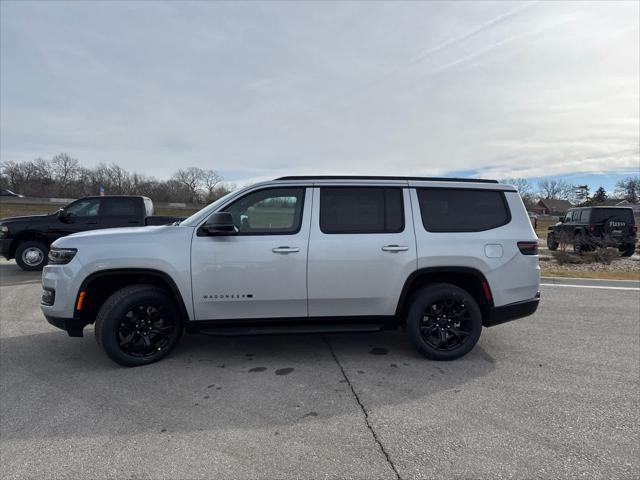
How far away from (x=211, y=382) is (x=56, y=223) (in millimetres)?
8046

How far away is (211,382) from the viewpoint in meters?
3.33

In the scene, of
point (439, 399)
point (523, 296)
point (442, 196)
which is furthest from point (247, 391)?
point (523, 296)

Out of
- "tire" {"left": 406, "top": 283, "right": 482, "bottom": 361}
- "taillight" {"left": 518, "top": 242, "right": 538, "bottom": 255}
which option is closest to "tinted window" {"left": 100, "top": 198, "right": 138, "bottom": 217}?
"tire" {"left": 406, "top": 283, "right": 482, "bottom": 361}

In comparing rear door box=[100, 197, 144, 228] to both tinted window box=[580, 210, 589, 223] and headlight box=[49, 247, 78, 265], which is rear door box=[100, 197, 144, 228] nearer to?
headlight box=[49, 247, 78, 265]

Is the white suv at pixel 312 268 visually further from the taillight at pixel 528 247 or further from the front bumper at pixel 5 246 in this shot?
the front bumper at pixel 5 246

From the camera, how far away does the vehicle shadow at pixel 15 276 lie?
7.59 metres

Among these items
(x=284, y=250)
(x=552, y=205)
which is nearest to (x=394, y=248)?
(x=284, y=250)

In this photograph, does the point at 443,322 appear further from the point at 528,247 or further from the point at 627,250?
the point at 627,250

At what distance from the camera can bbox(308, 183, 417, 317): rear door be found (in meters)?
3.64

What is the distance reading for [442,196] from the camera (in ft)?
12.9

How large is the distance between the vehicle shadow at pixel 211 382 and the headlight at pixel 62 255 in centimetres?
109

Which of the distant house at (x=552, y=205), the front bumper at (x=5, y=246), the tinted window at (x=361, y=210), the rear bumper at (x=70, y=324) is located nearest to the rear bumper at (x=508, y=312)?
the tinted window at (x=361, y=210)

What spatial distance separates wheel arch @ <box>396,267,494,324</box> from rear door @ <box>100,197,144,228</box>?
26.1 ft

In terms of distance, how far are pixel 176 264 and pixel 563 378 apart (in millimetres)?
3886
